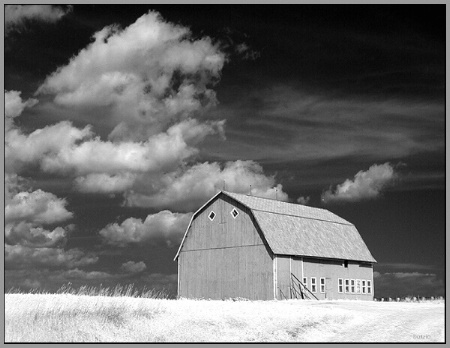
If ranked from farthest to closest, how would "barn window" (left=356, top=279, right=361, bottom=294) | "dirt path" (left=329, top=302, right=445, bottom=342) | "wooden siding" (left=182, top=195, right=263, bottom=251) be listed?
"barn window" (left=356, top=279, right=361, bottom=294), "wooden siding" (left=182, top=195, right=263, bottom=251), "dirt path" (left=329, top=302, right=445, bottom=342)

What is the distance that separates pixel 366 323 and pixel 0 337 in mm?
15671

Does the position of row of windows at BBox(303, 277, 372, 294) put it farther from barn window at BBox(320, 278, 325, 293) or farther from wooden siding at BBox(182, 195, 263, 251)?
wooden siding at BBox(182, 195, 263, 251)

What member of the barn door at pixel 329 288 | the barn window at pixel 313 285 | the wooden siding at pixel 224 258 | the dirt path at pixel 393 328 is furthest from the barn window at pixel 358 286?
the dirt path at pixel 393 328

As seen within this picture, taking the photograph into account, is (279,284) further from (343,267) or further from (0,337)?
(0,337)

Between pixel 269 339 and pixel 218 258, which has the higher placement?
pixel 218 258

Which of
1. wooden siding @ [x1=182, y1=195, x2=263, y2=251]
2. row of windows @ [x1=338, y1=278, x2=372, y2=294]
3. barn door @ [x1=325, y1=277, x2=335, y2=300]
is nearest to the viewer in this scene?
wooden siding @ [x1=182, y1=195, x2=263, y2=251]

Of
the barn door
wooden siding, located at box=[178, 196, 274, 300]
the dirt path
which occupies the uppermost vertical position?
wooden siding, located at box=[178, 196, 274, 300]

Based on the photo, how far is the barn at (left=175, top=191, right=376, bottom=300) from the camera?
145 feet

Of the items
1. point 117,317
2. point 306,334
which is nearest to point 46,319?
point 117,317

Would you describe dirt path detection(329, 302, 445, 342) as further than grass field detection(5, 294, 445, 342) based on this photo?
Yes

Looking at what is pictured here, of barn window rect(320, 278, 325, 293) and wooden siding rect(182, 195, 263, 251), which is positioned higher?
wooden siding rect(182, 195, 263, 251)

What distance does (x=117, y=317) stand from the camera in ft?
79.6

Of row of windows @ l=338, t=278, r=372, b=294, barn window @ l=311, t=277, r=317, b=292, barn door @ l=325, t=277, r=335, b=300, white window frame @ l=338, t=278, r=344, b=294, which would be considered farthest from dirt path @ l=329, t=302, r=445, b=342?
row of windows @ l=338, t=278, r=372, b=294

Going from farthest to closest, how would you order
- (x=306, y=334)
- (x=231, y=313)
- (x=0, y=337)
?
(x=231, y=313) < (x=306, y=334) < (x=0, y=337)
